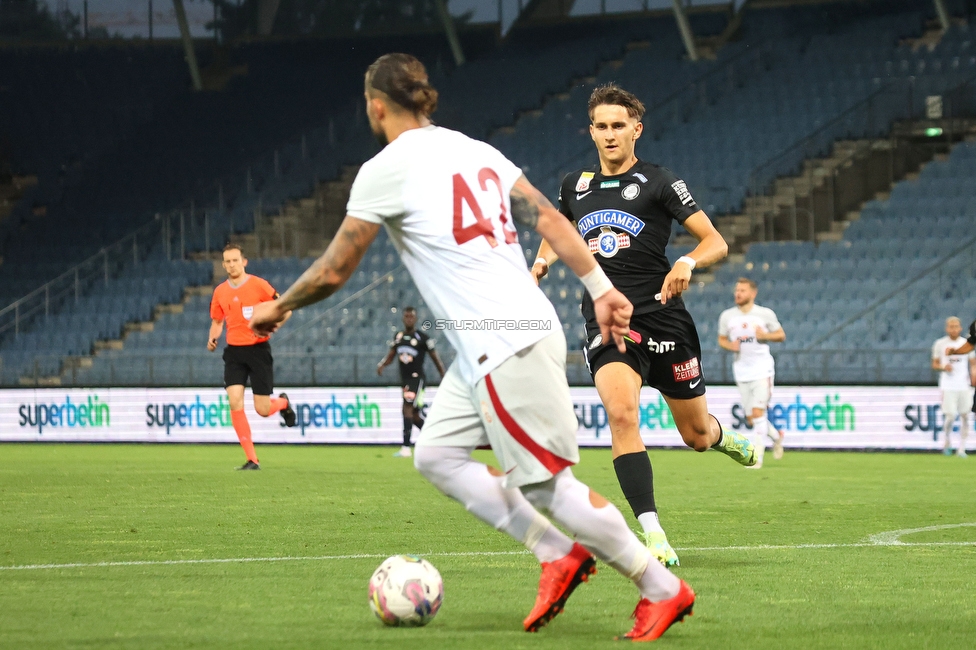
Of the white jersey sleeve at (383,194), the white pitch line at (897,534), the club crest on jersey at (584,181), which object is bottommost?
the white pitch line at (897,534)

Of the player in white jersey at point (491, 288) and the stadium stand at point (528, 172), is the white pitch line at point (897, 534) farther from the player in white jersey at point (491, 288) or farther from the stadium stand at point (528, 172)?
the stadium stand at point (528, 172)

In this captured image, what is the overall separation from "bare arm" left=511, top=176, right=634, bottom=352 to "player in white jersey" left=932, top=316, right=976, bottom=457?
15024 millimetres

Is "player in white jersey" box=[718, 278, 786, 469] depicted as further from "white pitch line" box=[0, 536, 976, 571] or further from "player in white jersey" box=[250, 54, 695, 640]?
"player in white jersey" box=[250, 54, 695, 640]

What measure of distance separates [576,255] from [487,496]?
0.93 m

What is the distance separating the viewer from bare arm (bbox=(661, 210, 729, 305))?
644cm

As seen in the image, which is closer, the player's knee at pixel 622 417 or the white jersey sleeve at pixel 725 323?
the player's knee at pixel 622 417

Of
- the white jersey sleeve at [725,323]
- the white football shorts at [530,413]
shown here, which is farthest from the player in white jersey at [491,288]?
the white jersey sleeve at [725,323]

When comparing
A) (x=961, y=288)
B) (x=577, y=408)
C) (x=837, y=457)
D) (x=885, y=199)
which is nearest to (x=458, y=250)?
(x=837, y=457)

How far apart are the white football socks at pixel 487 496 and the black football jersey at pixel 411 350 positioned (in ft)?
46.0

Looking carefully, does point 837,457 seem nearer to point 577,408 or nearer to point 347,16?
point 577,408

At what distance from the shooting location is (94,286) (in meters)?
29.6

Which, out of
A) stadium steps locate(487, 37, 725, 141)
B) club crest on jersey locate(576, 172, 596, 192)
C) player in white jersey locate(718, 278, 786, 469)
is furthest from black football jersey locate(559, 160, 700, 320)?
stadium steps locate(487, 37, 725, 141)

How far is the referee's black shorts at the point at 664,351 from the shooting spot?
7.02 meters

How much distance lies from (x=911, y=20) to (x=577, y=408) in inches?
557
